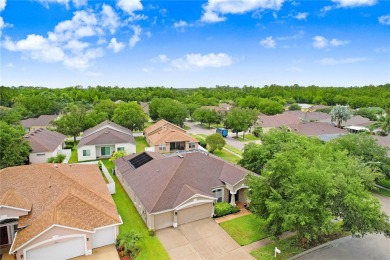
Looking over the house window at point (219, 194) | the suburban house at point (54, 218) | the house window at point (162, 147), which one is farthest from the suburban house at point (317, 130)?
the suburban house at point (54, 218)

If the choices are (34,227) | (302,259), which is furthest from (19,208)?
(302,259)

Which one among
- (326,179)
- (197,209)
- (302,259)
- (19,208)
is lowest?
(302,259)

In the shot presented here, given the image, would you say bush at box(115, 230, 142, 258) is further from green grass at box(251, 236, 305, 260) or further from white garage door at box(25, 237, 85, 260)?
green grass at box(251, 236, 305, 260)

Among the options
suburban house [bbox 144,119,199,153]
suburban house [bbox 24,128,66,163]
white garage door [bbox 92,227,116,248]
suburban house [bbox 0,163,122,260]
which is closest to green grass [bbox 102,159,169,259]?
white garage door [bbox 92,227,116,248]

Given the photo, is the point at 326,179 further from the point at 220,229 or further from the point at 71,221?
the point at 71,221

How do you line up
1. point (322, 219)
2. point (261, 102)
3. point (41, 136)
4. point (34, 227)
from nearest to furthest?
1. point (322, 219)
2. point (34, 227)
3. point (41, 136)
4. point (261, 102)

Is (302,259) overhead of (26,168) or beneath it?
beneath

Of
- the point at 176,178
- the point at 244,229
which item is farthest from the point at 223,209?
the point at 176,178
